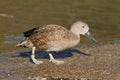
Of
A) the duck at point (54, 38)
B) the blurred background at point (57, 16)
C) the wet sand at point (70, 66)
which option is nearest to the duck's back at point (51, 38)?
the duck at point (54, 38)

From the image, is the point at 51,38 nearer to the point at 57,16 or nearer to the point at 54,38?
the point at 54,38

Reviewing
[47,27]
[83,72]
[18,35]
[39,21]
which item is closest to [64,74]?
[83,72]

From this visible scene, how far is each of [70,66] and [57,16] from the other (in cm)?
852

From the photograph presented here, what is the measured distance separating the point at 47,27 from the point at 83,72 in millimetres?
1333

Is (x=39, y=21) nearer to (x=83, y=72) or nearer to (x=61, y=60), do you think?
(x=61, y=60)

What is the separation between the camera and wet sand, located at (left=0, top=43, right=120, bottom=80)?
10430 mm

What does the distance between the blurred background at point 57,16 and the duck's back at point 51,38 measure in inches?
106

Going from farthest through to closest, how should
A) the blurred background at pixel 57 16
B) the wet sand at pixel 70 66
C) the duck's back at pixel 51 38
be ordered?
the blurred background at pixel 57 16
the duck's back at pixel 51 38
the wet sand at pixel 70 66

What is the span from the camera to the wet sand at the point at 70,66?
1043 cm

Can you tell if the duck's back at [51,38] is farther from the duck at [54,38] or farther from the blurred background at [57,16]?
the blurred background at [57,16]

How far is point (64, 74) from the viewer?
1055 centimetres

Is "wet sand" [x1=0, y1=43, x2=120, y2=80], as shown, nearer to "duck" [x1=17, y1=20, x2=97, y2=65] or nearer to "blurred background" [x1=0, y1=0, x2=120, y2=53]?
"duck" [x1=17, y1=20, x2=97, y2=65]

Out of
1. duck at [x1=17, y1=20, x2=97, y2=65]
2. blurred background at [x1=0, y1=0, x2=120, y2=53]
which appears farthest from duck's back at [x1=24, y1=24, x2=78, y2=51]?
blurred background at [x1=0, y1=0, x2=120, y2=53]

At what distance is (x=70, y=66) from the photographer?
11.2 meters
